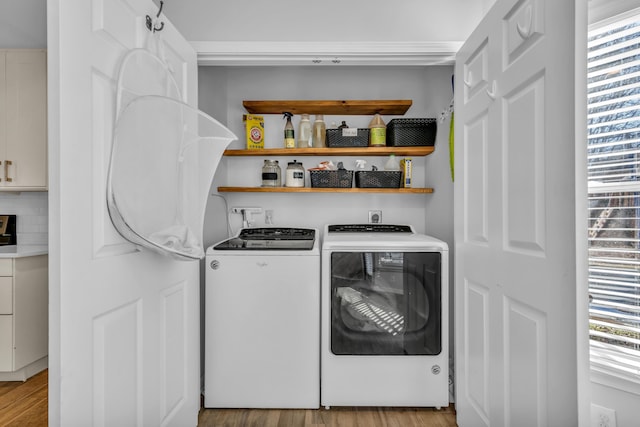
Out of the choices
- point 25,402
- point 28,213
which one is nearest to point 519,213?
point 25,402

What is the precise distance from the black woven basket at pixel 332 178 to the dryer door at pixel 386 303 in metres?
0.68

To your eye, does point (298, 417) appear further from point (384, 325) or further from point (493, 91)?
point (493, 91)

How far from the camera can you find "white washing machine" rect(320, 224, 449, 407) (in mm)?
1971

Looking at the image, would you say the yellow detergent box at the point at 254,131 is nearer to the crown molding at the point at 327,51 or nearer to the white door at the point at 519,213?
the crown molding at the point at 327,51

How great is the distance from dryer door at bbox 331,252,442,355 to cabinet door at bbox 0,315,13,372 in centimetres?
208

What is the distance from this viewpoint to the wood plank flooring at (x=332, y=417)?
1.86 metres

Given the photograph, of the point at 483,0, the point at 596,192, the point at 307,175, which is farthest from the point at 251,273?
the point at 483,0

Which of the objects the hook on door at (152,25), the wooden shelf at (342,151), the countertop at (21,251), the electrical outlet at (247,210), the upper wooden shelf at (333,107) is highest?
the upper wooden shelf at (333,107)

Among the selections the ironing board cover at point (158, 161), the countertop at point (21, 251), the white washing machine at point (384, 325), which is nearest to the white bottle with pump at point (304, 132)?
the white washing machine at point (384, 325)

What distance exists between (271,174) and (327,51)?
3.16 ft

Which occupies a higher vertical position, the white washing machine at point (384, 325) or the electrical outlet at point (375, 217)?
the electrical outlet at point (375, 217)

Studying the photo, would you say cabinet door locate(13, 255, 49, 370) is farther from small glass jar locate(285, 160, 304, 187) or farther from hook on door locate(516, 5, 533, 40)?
hook on door locate(516, 5, 533, 40)

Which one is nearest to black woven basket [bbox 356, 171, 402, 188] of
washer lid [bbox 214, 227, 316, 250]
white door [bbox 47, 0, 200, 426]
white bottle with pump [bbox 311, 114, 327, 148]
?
white bottle with pump [bbox 311, 114, 327, 148]

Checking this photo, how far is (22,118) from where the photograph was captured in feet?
8.18
